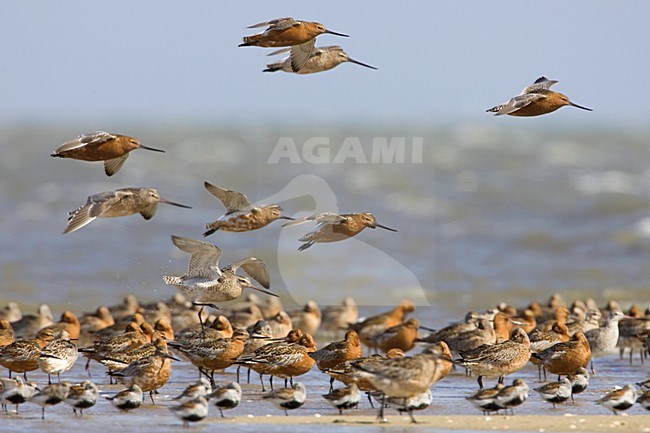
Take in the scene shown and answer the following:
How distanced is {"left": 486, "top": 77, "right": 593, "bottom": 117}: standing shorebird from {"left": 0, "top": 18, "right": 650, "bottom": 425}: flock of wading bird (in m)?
0.01

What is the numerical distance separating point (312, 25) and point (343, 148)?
49.9 metres

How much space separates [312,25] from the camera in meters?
11.8

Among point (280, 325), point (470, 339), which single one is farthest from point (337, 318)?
point (470, 339)

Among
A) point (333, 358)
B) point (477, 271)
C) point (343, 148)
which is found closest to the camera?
point (333, 358)

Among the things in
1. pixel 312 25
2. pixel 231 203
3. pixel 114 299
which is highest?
pixel 312 25

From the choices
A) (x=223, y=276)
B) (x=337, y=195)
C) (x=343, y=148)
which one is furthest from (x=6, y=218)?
(x=343, y=148)

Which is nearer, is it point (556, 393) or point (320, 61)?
point (556, 393)

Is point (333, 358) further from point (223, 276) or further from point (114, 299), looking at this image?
point (114, 299)

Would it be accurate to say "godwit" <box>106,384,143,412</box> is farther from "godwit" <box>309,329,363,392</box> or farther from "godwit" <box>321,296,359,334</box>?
"godwit" <box>321,296,359,334</box>

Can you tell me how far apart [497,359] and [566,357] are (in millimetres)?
1041

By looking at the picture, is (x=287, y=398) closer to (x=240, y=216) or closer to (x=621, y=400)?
(x=240, y=216)

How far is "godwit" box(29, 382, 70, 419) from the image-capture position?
10922mm

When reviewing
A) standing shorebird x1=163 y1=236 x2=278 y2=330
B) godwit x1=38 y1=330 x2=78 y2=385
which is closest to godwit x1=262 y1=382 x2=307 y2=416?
standing shorebird x1=163 y1=236 x2=278 y2=330

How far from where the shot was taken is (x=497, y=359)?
12.9 meters
